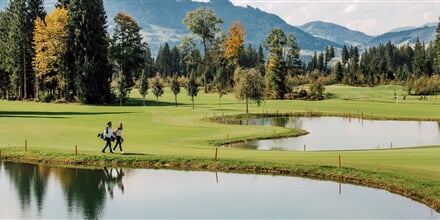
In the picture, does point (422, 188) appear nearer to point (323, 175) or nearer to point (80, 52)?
point (323, 175)

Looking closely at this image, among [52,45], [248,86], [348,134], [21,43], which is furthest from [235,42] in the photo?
[348,134]

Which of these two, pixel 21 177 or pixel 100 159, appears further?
pixel 100 159

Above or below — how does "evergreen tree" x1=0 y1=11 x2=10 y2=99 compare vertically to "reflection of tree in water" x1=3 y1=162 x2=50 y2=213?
above

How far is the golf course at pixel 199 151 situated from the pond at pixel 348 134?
10.7 ft

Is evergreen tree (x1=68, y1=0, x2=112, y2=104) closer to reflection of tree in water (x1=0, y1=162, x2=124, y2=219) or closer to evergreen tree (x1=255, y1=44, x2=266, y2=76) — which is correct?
evergreen tree (x1=255, y1=44, x2=266, y2=76)

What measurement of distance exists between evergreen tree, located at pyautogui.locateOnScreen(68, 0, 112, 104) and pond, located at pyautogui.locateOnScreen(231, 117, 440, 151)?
35596 mm

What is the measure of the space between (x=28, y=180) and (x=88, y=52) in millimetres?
63055

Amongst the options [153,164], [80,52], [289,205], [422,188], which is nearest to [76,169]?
[153,164]

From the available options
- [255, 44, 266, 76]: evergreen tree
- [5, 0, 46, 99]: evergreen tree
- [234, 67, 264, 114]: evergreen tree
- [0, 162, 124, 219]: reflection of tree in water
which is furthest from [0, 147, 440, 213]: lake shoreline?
[255, 44, 266, 76]: evergreen tree

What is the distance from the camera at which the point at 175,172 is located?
3359cm

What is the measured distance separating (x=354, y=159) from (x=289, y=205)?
9652mm

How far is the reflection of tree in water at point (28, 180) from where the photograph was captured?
2700 centimetres

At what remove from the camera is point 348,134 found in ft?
183

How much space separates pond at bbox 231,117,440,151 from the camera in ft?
154
